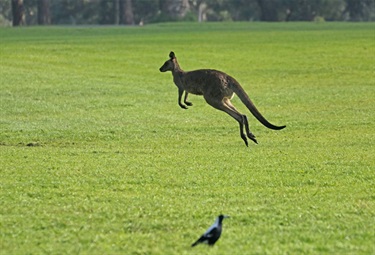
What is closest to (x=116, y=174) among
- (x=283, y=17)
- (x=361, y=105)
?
(x=361, y=105)

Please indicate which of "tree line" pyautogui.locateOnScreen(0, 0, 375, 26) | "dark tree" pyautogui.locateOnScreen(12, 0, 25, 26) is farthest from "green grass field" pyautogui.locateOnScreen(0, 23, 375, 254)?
"tree line" pyautogui.locateOnScreen(0, 0, 375, 26)

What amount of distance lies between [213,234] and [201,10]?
211 ft

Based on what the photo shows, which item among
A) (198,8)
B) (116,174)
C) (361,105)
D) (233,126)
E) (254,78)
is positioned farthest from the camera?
(198,8)

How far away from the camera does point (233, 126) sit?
18.1 meters

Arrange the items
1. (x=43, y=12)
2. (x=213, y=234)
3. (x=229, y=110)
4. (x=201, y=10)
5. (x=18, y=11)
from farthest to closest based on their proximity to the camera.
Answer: (x=201, y=10) < (x=43, y=12) < (x=18, y=11) < (x=229, y=110) < (x=213, y=234)

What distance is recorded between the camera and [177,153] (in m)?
14.0

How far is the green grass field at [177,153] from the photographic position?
817 cm

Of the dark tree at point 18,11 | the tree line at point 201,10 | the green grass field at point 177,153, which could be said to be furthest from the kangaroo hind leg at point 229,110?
the tree line at point 201,10

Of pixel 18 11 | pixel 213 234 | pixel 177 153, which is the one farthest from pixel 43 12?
pixel 213 234

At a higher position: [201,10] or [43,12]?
[43,12]

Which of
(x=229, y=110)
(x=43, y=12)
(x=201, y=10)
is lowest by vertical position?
(x=201, y=10)

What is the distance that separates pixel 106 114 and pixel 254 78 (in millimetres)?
8541

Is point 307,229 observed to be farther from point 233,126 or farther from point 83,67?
point 83,67

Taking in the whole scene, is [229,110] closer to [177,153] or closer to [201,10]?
[177,153]
